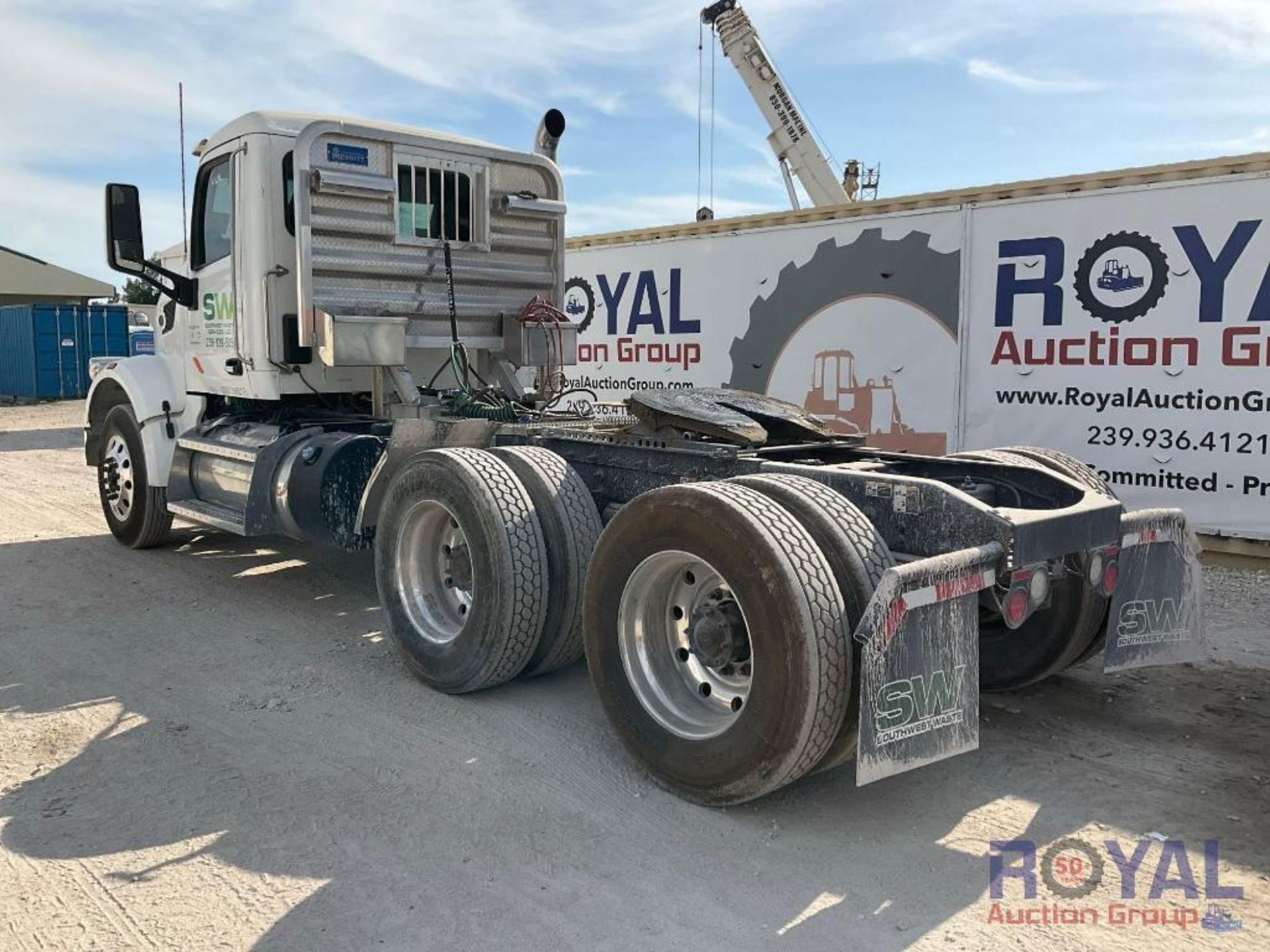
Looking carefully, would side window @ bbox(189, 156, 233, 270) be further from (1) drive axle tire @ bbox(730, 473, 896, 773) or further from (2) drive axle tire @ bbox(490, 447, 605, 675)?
(1) drive axle tire @ bbox(730, 473, 896, 773)

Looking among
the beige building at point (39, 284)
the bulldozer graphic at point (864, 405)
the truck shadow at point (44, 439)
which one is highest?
the beige building at point (39, 284)

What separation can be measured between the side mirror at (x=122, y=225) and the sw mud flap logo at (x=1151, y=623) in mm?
6231

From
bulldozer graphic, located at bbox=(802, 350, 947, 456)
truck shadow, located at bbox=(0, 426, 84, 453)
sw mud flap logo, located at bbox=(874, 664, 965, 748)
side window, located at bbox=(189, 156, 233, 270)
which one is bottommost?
truck shadow, located at bbox=(0, 426, 84, 453)

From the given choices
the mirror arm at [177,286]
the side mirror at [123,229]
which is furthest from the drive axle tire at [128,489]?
the side mirror at [123,229]

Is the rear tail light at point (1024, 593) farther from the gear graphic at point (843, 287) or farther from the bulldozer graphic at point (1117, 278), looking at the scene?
the gear graphic at point (843, 287)

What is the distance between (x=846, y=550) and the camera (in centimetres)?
360

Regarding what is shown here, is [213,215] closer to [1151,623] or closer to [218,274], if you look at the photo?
[218,274]

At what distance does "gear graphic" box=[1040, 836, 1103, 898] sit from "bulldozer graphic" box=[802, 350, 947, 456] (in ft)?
20.2

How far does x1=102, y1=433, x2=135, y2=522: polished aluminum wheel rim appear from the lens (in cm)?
823

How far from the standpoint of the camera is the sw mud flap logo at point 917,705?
129 inches

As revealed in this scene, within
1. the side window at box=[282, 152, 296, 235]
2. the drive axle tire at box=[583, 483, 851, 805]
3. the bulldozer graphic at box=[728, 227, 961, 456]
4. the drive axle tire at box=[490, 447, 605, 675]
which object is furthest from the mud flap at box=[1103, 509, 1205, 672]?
the side window at box=[282, 152, 296, 235]

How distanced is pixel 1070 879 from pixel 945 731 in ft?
1.91

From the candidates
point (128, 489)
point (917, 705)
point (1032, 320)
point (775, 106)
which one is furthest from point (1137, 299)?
point (775, 106)

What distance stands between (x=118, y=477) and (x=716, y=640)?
20.5ft
